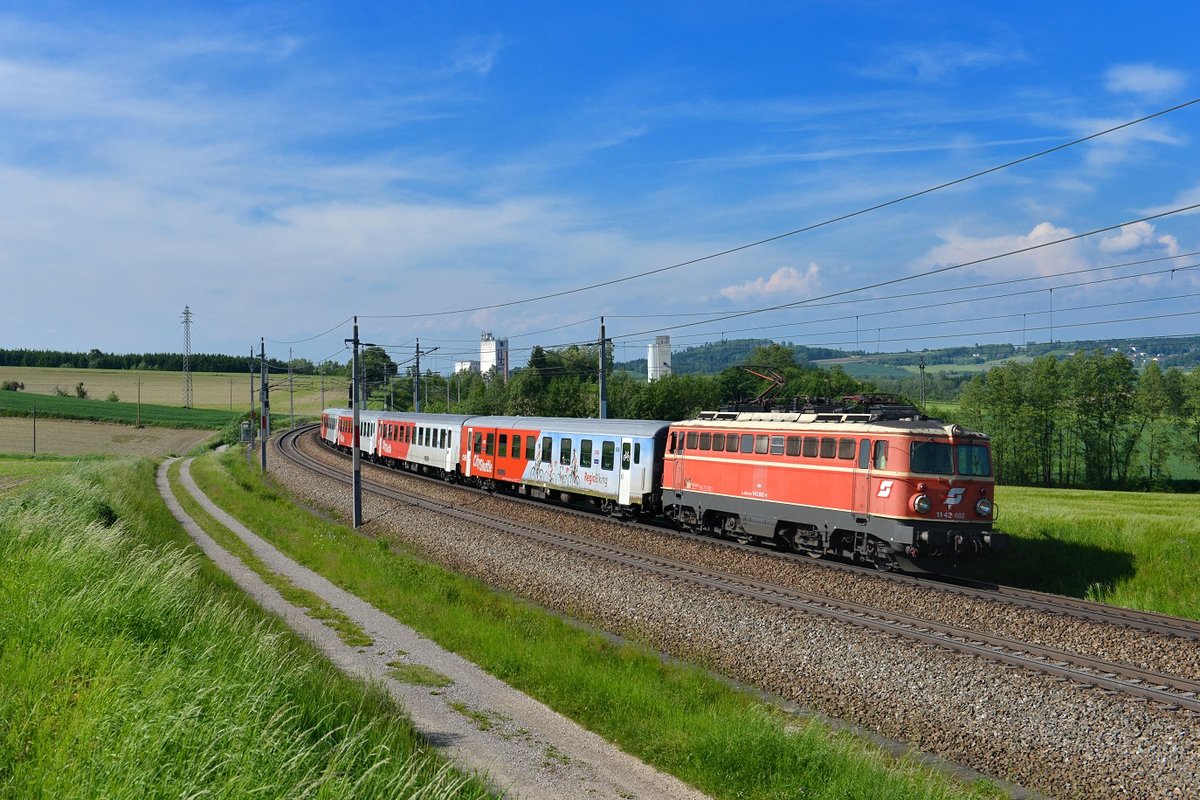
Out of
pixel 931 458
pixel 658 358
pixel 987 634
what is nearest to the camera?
pixel 987 634

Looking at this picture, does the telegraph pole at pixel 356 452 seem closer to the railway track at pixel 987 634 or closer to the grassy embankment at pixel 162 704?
the railway track at pixel 987 634

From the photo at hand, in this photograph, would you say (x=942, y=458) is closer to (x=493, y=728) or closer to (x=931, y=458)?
(x=931, y=458)

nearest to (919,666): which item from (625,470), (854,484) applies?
(854,484)

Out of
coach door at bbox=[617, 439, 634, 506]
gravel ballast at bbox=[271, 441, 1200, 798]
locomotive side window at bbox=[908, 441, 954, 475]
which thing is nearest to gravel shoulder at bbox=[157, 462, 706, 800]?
gravel ballast at bbox=[271, 441, 1200, 798]

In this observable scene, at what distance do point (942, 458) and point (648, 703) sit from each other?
1014cm

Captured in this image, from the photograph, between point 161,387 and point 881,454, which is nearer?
point 881,454

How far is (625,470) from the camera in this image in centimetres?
2941

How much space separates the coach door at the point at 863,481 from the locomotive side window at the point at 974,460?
6.05ft

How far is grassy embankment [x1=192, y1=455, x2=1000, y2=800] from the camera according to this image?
9.51 meters

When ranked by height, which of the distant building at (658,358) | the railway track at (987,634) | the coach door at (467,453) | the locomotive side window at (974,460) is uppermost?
the distant building at (658,358)

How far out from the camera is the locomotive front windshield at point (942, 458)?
1919 cm

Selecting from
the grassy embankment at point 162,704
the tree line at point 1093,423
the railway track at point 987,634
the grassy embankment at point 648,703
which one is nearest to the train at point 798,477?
the railway track at point 987,634

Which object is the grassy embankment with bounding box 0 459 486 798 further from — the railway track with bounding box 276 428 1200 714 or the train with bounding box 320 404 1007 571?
the train with bounding box 320 404 1007 571

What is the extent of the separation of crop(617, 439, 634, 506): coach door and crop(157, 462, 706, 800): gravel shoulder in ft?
40.1
